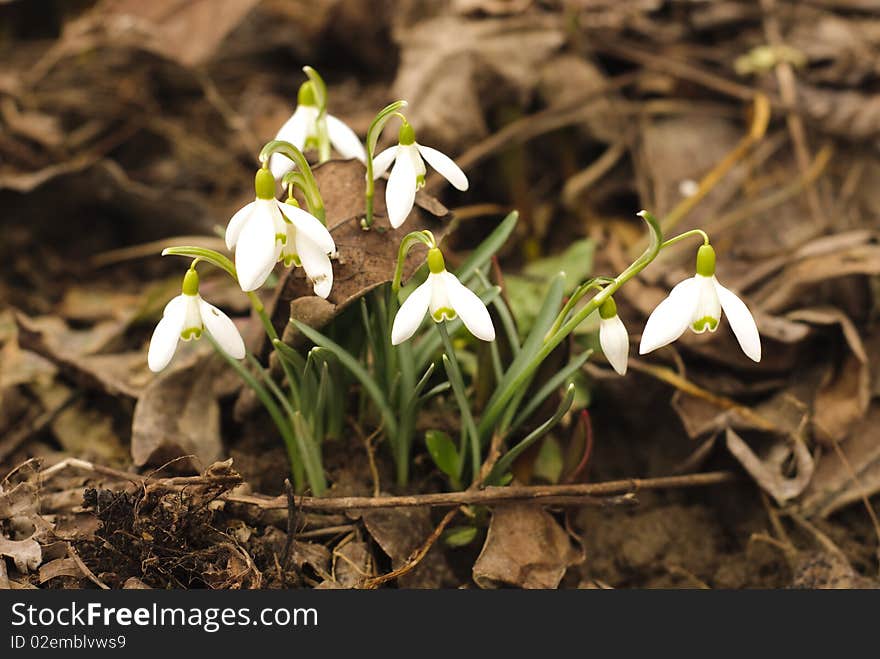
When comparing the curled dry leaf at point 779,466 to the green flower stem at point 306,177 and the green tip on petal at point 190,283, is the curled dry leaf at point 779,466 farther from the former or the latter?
the green tip on petal at point 190,283

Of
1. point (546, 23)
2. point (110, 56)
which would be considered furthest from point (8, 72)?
point (546, 23)

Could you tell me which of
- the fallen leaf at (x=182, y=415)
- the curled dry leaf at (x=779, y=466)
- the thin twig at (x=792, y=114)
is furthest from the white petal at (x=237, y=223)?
the thin twig at (x=792, y=114)

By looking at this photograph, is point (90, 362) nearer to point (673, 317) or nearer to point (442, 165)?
point (442, 165)

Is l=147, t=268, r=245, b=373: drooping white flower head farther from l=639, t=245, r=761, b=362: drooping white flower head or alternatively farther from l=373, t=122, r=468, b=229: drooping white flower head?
l=639, t=245, r=761, b=362: drooping white flower head

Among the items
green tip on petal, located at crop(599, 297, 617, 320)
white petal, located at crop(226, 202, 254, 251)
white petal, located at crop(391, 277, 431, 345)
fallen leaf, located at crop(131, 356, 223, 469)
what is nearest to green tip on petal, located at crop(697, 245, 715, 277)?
→ green tip on petal, located at crop(599, 297, 617, 320)

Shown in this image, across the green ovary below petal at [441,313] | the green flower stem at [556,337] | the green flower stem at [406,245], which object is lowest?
the green ovary below petal at [441,313]

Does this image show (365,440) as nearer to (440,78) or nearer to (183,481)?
(183,481)
